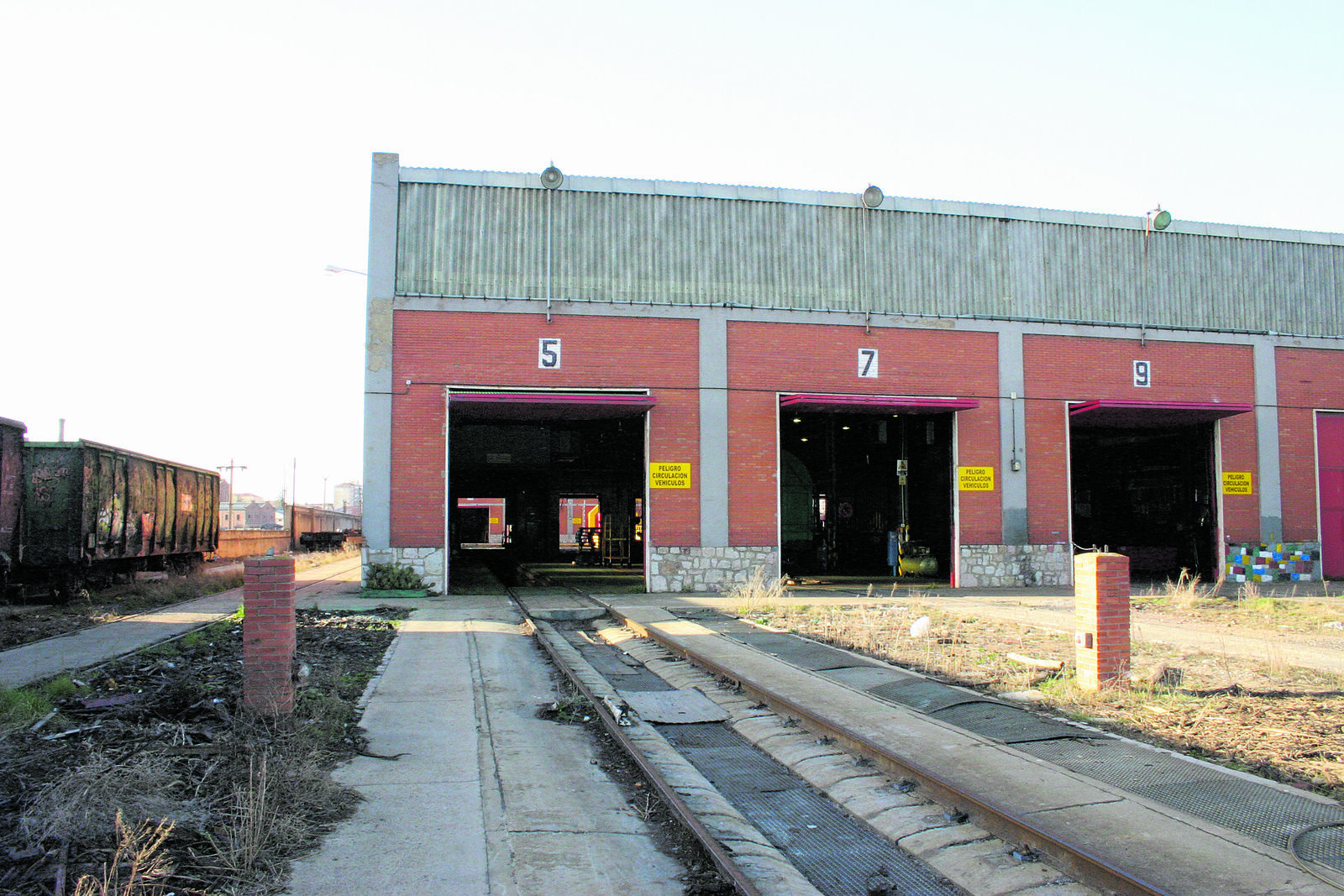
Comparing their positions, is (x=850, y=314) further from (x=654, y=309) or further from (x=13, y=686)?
(x=13, y=686)

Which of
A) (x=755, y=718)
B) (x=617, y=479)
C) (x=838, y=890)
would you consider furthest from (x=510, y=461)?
(x=838, y=890)

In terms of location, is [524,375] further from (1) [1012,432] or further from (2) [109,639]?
(1) [1012,432]

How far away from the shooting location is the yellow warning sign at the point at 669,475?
21.8 metres

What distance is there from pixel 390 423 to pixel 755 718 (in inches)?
581

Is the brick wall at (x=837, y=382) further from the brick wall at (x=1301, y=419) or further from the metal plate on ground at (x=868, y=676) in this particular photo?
the metal plate on ground at (x=868, y=676)

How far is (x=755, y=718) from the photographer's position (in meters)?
8.63

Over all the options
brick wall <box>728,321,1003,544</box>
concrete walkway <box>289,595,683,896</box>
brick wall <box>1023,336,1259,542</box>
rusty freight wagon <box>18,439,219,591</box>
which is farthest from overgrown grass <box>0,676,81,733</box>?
brick wall <box>1023,336,1259,542</box>

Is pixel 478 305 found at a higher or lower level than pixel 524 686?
higher

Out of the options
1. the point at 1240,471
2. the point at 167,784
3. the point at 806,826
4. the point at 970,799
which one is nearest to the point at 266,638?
the point at 167,784

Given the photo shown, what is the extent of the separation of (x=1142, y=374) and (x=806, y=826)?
73.8ft

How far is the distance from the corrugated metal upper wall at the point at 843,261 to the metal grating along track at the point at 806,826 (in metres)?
15.9

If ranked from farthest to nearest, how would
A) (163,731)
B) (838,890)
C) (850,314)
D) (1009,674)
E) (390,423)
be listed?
(850,314) < (390,423) < (1009,674) < (163,731) < (838,890)

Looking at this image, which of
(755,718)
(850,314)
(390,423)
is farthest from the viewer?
(850,314)

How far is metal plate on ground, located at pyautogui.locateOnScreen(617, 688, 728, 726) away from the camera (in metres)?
8.88
